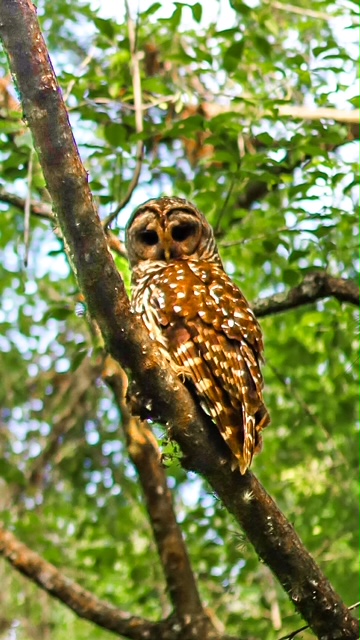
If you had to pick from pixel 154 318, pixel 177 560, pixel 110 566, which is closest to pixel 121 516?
pixel 110 566

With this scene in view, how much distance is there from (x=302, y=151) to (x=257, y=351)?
0.93 metres

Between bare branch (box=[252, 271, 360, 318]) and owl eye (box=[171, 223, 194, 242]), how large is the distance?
38 cm

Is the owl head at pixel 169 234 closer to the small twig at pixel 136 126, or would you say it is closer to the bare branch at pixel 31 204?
the small twig at pixel 136 126

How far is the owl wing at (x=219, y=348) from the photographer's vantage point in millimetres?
2684

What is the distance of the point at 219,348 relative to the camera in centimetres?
292

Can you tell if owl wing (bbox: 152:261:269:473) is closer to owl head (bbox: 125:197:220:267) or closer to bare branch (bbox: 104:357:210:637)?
Answer: owl head (bbox: 125:197:220:267)

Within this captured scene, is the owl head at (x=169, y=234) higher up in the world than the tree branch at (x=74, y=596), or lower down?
higher up

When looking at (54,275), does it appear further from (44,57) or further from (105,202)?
(44,57)

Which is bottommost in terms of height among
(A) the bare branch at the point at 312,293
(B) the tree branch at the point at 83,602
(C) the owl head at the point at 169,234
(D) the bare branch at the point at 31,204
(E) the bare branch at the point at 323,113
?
(B) the tree branch at the point at 83,602

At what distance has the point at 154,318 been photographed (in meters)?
3.08

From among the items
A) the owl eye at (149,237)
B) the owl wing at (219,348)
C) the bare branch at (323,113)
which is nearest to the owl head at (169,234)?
the owl eye at (149,237)

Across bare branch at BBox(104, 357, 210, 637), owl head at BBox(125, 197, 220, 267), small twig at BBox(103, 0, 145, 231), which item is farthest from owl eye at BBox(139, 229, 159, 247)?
bare branch at BBox(104, 357, 210, 637)

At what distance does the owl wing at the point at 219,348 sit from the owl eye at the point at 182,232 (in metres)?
0.48

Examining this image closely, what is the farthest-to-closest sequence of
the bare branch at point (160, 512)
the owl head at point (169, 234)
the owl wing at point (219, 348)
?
the bare branch at point (160, 512), the owl head at point (169, 234), the owl wing at point (219, 348)
